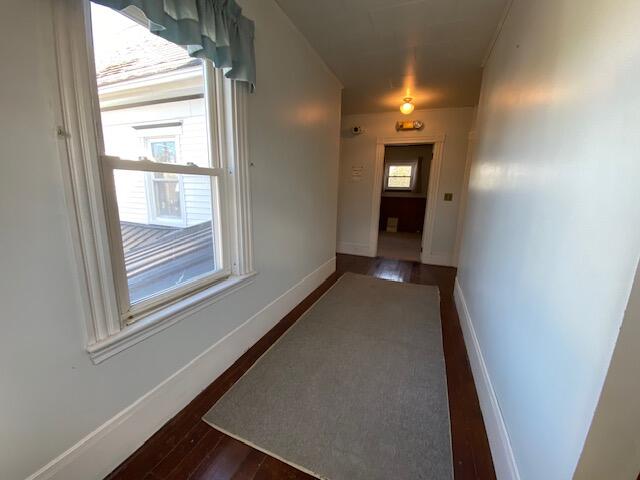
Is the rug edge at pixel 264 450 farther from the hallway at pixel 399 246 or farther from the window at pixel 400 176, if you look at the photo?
the window at pixel 400 176

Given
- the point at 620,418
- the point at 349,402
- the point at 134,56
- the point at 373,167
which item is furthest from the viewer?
the point at 373,167

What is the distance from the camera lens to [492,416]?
4.23ft

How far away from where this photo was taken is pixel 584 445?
634 mm

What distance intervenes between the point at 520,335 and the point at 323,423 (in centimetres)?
103

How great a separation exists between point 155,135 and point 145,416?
54.1 inches

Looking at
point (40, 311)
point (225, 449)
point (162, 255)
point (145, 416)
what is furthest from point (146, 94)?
point (225, 449)

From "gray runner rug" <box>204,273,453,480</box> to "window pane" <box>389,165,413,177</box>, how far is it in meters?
5.74

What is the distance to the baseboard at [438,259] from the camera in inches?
168

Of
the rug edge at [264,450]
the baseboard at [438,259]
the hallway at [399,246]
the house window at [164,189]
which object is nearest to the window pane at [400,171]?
the hallway at [399,246]

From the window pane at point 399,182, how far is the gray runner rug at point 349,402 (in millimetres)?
5616

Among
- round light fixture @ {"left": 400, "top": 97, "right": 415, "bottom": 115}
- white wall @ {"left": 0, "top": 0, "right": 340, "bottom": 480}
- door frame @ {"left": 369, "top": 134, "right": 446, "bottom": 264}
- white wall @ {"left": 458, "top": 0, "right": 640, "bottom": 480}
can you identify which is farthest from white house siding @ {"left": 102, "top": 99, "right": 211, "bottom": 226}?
door frame @ {"left": 369, "top": 134, "right": 446, "bottom": 264}

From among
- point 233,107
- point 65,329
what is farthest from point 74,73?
point 65,329

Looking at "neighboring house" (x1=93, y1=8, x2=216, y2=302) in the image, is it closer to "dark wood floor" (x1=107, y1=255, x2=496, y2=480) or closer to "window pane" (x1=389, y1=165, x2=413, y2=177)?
"dark wood floor" (x1=107, y1=255, x2=496, y2=480)

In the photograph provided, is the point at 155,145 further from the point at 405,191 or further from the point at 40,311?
the point at 405,191
